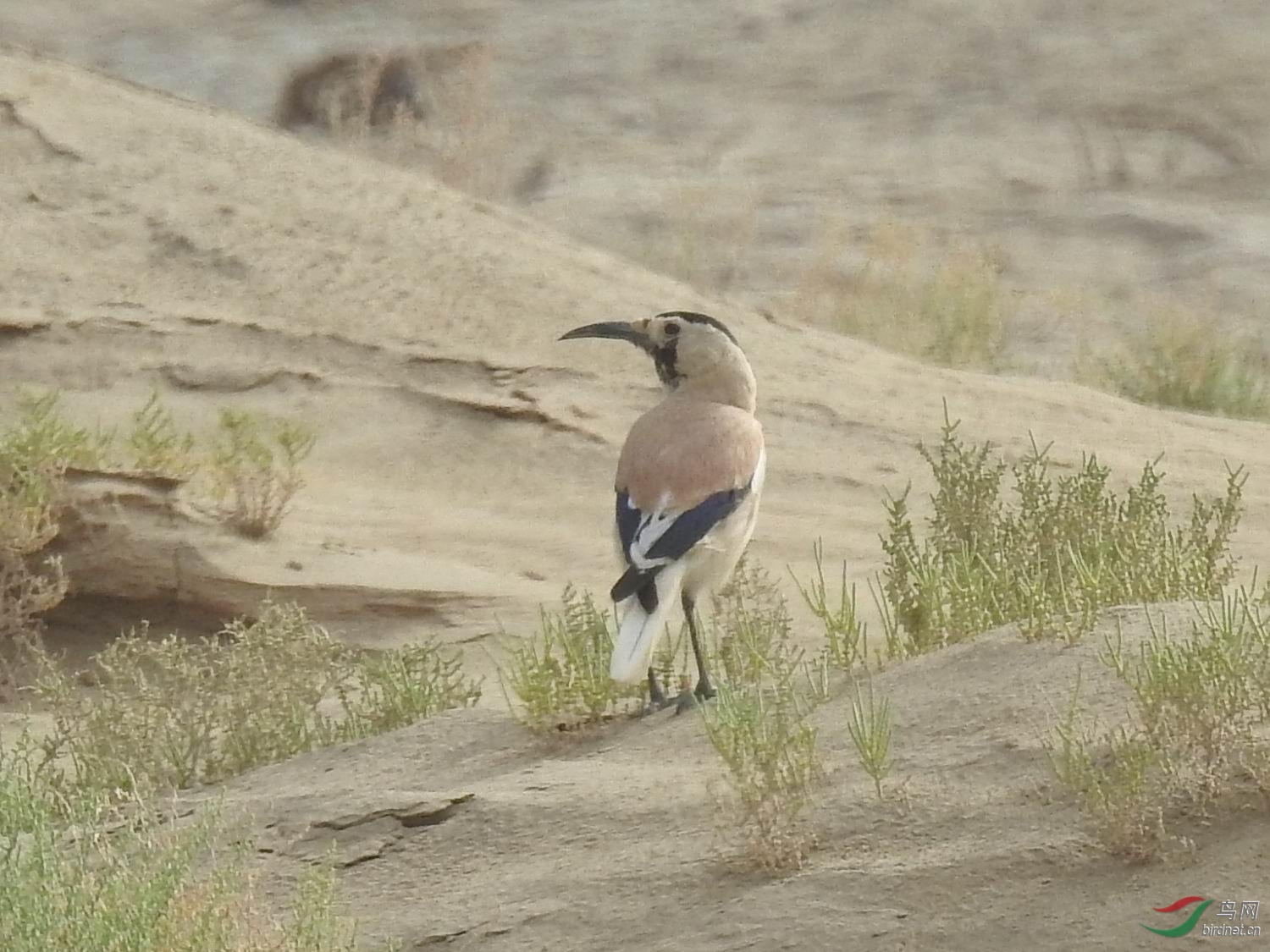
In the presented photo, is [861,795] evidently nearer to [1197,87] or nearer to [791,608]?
[791,608]

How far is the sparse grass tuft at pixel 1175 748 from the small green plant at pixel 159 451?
512 cm

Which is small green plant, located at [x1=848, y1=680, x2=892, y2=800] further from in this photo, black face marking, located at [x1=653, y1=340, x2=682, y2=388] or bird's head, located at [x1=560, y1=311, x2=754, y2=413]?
black face marking, located at [x1=653, y1=340, x2=682, y2=388]

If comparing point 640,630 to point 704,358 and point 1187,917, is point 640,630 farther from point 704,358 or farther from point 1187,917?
point 1187,917

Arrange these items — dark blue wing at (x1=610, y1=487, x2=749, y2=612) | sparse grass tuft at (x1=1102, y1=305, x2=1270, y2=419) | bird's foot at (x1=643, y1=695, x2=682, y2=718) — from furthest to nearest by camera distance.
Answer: sparse grass tuft at (x1=1102, y1=305, x2=1270, y2=419) < bird's foot at (x1=643, y1=695, x2=682, y2=718) < dark blue wing at (x1=610, y1=487, x2=749, y2=612)

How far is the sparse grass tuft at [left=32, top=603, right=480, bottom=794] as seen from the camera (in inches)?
252

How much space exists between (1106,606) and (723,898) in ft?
5.42

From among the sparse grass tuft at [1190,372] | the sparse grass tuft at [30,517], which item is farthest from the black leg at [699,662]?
the sparse grass tuft at [1190,372]

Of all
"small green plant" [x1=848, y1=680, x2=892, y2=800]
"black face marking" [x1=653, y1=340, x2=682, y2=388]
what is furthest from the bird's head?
"small green plant" [x1=848, y1=680, x2=892, y2=800]

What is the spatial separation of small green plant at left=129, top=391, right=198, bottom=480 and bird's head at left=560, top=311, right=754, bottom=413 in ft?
10.1

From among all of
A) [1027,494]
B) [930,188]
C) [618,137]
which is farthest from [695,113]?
[1027,494]

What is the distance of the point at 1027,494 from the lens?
6.47 m

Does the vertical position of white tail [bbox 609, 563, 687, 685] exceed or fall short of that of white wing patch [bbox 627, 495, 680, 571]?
it falls short

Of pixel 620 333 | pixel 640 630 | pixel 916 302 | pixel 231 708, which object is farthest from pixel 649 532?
pixel 916 302

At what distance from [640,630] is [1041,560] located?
1.47 metres
